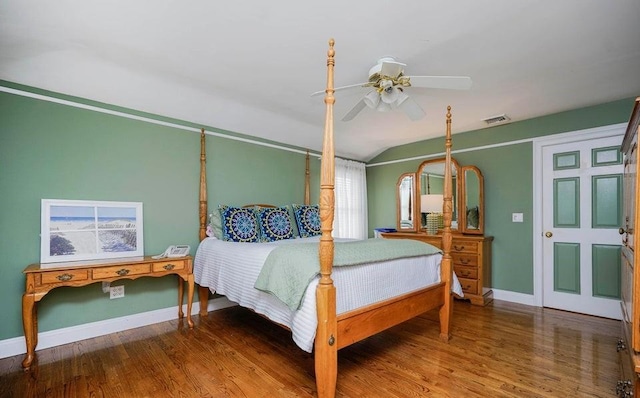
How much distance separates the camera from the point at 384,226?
5.30 meters

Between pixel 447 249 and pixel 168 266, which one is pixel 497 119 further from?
pixel 168 266

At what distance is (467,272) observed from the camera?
379cm

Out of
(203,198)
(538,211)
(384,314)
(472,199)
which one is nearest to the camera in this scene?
(384,314)

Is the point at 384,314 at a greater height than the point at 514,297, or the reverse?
→ the point at 384,314

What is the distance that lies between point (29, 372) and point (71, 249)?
944 millimetres

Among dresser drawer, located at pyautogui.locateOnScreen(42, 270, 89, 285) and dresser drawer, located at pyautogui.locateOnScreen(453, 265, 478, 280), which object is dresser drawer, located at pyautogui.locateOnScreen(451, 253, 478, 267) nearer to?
dresser drawer, located at pyautogui.locateOnScreen(453, 265, 478, 280)

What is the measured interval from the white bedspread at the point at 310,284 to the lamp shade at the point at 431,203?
5.89 ft

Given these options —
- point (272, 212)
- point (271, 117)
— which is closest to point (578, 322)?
point (272, 212)

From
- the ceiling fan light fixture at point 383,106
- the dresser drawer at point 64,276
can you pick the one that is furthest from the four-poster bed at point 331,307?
the dresser drawer at point 64,276

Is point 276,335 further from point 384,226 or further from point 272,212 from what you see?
point 384,226

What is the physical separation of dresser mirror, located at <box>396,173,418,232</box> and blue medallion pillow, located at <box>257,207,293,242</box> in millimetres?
2106

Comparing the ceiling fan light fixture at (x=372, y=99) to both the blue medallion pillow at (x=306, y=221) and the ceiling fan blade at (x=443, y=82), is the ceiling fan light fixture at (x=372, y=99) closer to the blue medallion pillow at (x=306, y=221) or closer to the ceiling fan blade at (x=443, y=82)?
the ceiling fan blade at (x=443, y=82)

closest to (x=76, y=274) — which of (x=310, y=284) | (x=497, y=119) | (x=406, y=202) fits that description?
(x=310, y=284)

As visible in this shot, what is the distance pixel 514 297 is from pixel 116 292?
458 cm
